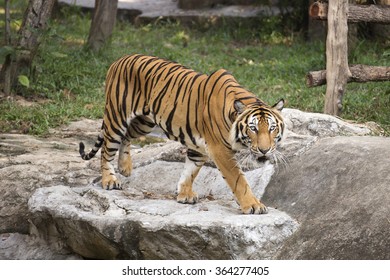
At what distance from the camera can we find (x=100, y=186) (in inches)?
268

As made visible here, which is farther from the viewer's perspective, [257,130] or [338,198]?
[338,198]

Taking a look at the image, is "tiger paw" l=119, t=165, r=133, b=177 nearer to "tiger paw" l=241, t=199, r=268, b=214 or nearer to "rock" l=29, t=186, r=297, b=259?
"rock" l=29, t=186, r=297, b=259

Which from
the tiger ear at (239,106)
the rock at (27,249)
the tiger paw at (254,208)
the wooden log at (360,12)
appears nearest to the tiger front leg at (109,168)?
the rock at (27,249)

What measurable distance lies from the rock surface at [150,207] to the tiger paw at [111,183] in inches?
3.1

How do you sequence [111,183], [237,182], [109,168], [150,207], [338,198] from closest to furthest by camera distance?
1. [338,198]
2. [237,182]
3. [150,207]
4. [111,183]
5. [109,168]

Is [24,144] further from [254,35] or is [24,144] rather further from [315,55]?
[254,35]

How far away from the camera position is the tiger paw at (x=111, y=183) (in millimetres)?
6695

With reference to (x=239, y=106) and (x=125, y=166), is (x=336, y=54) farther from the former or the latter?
(x=239, y=106)

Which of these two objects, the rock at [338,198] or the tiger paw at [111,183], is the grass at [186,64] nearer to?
the rock at [338,198]

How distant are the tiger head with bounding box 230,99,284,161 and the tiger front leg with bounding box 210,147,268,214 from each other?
0.21 meters

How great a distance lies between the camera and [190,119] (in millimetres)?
6191

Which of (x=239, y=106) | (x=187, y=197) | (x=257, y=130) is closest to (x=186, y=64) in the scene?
(x=187, y=197)

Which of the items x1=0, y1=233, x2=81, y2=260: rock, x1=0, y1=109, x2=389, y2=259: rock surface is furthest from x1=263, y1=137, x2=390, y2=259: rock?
x1=0, y1=233, x2=81, y2=260: rock

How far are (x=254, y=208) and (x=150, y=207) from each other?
0.76 meters
